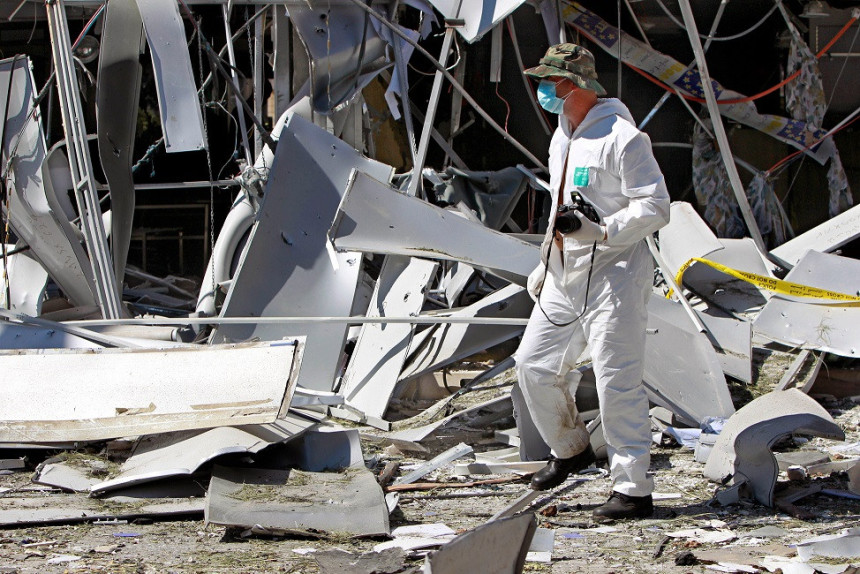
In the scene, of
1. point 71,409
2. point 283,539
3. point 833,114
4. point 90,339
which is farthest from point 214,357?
point 833,114

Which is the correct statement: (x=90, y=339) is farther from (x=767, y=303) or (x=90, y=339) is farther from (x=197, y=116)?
(x=767, y=303)

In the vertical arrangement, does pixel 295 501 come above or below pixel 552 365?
below

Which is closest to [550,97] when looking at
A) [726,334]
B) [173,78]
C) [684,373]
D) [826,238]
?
[684,373]

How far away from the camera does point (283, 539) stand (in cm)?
295

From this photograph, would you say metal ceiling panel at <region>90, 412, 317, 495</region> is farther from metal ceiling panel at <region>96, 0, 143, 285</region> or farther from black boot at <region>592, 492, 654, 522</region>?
metal ceiling panel at <region>96, 0, 143, 285</region>

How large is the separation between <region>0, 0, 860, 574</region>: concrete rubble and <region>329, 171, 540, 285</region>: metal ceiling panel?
14 mm

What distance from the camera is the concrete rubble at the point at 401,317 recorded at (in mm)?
3080

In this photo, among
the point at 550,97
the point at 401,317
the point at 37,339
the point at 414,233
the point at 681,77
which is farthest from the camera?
the point at 681,77

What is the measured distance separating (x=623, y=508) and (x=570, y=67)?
1.45 m

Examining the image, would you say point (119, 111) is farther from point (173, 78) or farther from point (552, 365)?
point (552, 365)

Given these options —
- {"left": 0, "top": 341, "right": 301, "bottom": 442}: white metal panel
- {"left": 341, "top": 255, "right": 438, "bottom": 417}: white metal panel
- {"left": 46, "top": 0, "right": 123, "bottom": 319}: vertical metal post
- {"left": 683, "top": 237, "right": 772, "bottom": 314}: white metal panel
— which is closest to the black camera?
{"left": 0, "top": 341, "right": 301, "bottom": 442}: white metal panel

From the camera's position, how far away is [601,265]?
3322 mm

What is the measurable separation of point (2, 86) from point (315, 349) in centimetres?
294

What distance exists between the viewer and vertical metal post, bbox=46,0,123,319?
5246mm
